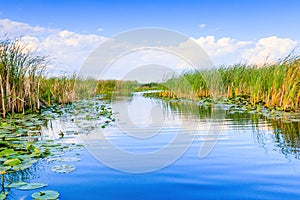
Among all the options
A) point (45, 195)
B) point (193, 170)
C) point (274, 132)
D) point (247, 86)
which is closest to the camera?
point (45, 195)

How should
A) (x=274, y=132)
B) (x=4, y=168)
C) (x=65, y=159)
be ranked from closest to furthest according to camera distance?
(x=4, y=168)
(x=65, y=159)
(x=274, y=132)

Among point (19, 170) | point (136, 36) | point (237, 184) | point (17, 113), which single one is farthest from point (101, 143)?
point (17, 113)

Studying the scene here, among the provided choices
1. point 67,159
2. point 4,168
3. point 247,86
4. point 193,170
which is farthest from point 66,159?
point 247,86

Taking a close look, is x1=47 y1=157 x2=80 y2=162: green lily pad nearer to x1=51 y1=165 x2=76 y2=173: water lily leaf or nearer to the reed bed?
x1=51 y1=165 x2=76 y2=173: water lily leaf

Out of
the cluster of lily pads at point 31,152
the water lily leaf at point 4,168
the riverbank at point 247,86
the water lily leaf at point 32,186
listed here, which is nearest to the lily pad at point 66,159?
the cluster of lily pads at point 31,152

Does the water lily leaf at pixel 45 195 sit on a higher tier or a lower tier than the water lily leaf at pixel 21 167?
lower

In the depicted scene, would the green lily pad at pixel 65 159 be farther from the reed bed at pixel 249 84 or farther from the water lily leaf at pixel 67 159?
the reed bed at pixel 249 84

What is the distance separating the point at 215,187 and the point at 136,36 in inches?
210

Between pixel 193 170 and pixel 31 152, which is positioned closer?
pixel 193 170

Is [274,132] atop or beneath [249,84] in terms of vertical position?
beneath

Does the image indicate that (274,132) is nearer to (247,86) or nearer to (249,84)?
(249,84)

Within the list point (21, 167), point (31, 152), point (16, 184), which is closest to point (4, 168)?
point (21, 167)

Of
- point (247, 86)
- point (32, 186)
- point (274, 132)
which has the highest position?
point (247, 86)

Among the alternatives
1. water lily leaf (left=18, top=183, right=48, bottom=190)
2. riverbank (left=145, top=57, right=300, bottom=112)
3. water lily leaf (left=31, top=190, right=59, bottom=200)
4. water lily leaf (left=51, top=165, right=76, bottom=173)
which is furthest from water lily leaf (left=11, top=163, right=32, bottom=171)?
riverbank (left=145, top=57, right=300, bottom=112)
